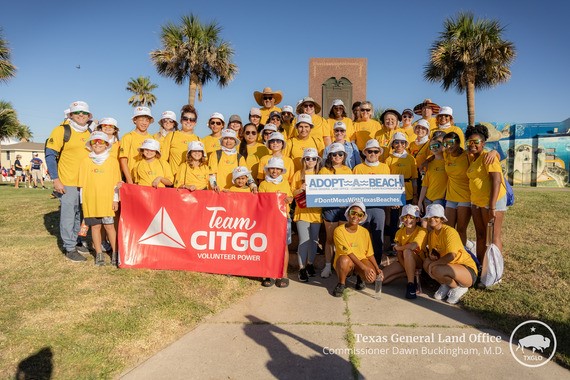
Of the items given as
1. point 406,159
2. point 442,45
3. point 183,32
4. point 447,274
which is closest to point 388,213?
point 406,159

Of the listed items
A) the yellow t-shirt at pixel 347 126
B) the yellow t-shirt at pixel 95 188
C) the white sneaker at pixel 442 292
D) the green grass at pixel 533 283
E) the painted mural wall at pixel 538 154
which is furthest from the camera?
the painted mural wall at pixel 538 154

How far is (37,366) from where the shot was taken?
2.87 m

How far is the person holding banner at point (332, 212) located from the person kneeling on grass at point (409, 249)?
0.77 meters

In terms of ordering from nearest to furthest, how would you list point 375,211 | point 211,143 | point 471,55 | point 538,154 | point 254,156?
point 375,211, point 254,156, point 211,143, point 471,55, point 538,154

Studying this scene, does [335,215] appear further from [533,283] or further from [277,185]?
[533,283]

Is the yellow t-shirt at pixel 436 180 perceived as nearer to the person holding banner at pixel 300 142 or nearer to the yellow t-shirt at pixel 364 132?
the yellow t-shirt at pixel 364 132

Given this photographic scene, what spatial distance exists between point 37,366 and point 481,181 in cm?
480

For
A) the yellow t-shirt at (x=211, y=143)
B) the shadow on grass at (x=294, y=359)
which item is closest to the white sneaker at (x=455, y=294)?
the shadow on grass at (x=294, y=359)

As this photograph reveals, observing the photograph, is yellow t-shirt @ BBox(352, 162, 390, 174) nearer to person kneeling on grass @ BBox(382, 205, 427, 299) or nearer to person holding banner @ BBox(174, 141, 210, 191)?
person kneeling on grass @ BBox(382, 205, 427, 299)

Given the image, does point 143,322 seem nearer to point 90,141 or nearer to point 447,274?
point 90,141

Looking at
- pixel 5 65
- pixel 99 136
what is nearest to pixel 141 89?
pixel 5 65

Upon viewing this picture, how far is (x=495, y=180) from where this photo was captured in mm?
4523

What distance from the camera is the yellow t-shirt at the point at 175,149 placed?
556cm

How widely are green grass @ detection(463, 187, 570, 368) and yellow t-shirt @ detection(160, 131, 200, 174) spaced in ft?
13.5
